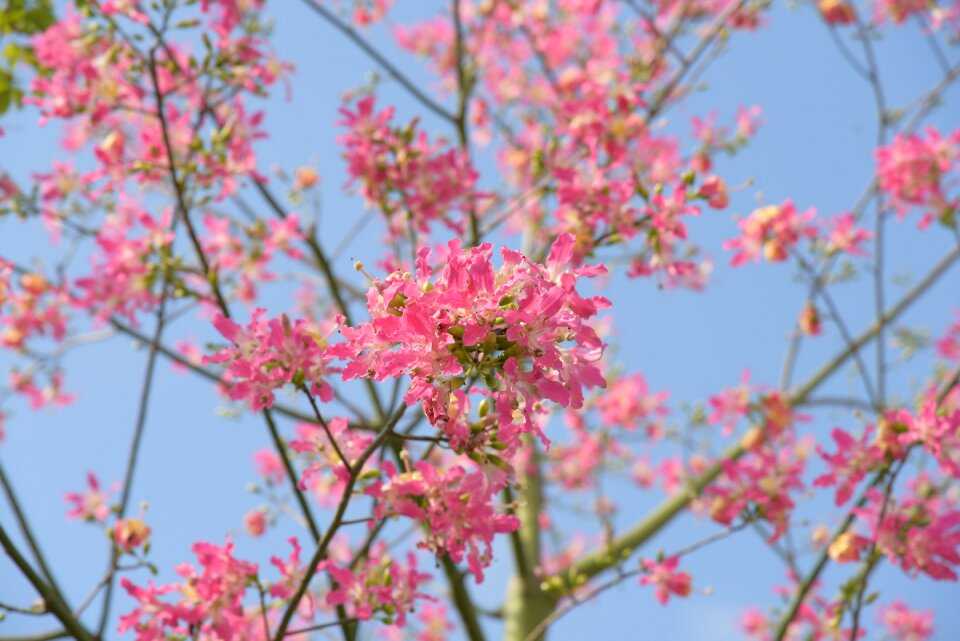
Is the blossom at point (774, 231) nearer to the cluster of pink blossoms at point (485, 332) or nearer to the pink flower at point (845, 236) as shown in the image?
the pink flower at point (845, 236)

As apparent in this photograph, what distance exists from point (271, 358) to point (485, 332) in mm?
722

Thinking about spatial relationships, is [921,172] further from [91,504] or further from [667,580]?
[91,504]

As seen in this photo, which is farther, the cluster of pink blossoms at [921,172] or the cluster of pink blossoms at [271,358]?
the cluster of pink blossoms at [921,172]

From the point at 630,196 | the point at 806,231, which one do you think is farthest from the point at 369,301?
the point at 806,231

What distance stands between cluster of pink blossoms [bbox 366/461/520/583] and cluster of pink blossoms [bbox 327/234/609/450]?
43cm

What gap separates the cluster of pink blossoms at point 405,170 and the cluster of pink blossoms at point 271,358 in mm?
1420

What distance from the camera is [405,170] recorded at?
10.0 feet

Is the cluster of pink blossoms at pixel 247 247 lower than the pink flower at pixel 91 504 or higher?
higher

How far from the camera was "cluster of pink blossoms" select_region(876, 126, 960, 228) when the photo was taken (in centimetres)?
385

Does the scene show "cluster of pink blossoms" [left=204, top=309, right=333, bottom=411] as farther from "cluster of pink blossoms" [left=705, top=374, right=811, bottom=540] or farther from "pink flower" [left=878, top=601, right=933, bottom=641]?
"pink flower" [left=878, top=601, right=933, bottom=641]

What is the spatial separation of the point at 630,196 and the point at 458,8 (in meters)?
2.17

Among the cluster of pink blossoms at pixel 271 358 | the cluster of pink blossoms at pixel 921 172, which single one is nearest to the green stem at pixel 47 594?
the cluster of pink blossoms at pixel 271 358

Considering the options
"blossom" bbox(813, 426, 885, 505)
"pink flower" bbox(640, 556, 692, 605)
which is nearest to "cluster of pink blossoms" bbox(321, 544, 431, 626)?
"pink flower" bbox(640, 556, 692, 605)

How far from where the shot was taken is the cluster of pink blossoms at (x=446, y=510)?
1.73m
